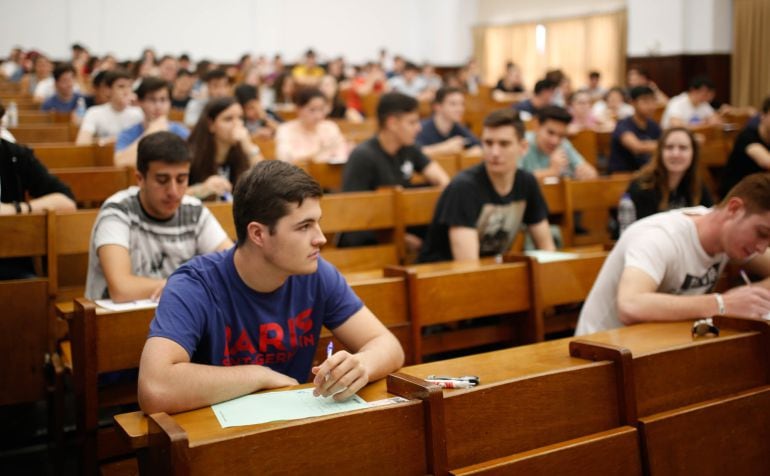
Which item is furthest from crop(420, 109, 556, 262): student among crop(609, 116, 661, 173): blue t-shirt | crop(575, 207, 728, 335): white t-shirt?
crop(609, 116, 661, 173): blue t-shirt

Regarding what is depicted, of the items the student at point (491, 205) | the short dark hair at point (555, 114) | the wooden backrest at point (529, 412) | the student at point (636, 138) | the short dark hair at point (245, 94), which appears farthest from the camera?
the short dark hair at point (245, 94)

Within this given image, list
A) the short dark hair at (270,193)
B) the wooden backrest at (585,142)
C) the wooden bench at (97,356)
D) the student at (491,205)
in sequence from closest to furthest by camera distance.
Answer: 1. the short dark hair at (270,193)
2. the wooden bench at (97,356)
3. the student at (491,205)
4. the wooden backrest at (585,142)

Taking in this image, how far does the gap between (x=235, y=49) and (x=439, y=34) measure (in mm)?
4282

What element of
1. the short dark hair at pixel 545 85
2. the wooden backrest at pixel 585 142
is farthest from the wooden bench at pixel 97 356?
the short dark hair at pixel 545 85

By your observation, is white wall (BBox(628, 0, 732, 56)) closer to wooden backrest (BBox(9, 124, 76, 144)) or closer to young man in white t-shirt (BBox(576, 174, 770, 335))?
wooden backrest (BBox(9, 124, 76, 144))

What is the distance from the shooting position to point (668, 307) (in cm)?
243

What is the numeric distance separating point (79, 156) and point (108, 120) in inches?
28.8

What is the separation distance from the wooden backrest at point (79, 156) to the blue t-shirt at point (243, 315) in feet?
11.6

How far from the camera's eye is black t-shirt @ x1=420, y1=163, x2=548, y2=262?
3.62 metres

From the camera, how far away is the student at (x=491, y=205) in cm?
361

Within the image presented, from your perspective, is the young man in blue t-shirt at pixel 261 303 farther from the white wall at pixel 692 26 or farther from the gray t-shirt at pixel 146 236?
the white wall at pixel 692 26

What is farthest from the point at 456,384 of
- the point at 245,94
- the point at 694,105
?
the point at 694,105

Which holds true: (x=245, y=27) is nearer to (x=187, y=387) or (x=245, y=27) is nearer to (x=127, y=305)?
(x=127, y=305)

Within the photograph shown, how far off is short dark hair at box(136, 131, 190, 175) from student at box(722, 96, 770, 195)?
12.7 feet
